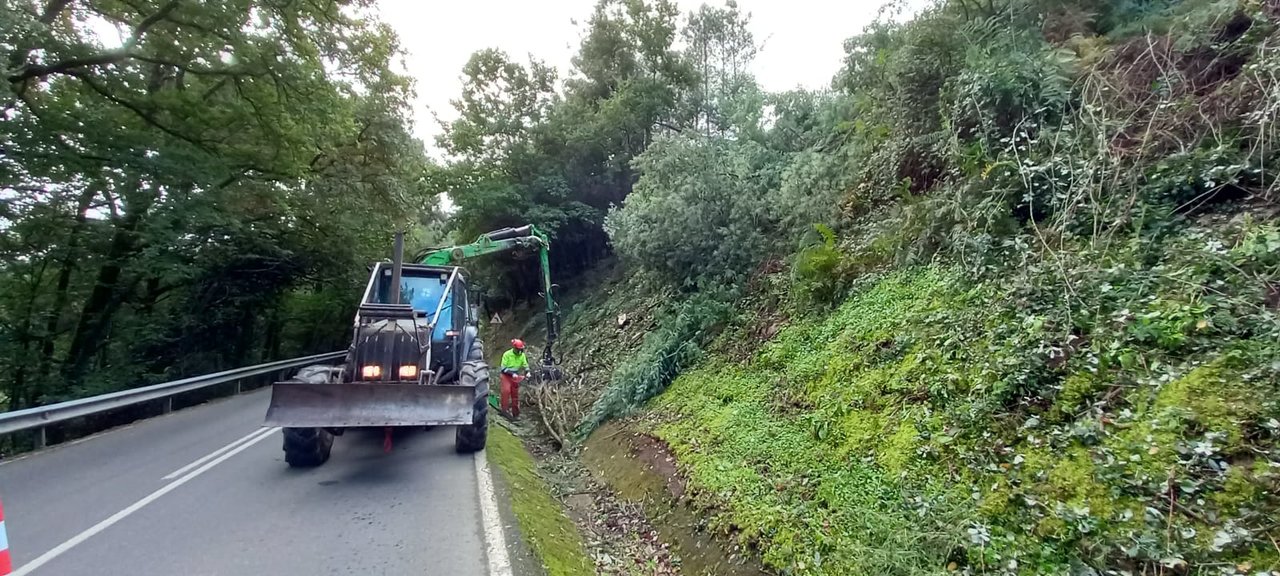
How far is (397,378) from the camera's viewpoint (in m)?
8.13

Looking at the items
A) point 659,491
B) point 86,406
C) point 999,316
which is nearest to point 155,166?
point 86,406

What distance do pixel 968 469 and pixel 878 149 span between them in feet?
24.6

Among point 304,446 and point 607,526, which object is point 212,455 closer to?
point 304,446

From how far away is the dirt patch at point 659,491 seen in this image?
5.80 metres

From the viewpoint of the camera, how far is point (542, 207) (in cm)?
2414

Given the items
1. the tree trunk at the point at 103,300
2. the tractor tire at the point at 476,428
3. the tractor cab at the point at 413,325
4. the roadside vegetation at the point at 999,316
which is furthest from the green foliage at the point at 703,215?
the tree trunk at the point at 103,300

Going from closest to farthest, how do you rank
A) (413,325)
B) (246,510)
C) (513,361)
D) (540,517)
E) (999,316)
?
1. (999,316)
2. (246,510)
3. (540,517)
4. (413,325)
5. (513,361)

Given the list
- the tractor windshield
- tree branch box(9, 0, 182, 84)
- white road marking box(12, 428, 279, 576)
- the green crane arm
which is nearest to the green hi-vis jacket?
the green crane arm

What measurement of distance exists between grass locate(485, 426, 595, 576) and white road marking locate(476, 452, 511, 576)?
0.66 ft

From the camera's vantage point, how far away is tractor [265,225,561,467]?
23.7 ft

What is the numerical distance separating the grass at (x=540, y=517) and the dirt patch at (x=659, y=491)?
88cm

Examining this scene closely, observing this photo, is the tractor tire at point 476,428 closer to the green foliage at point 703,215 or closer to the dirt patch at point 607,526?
the dirt patch at point 607,526

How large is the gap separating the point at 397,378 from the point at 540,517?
2789mm

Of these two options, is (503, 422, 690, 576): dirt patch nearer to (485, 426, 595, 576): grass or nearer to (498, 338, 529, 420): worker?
(485, 426, 595, 576): grass
